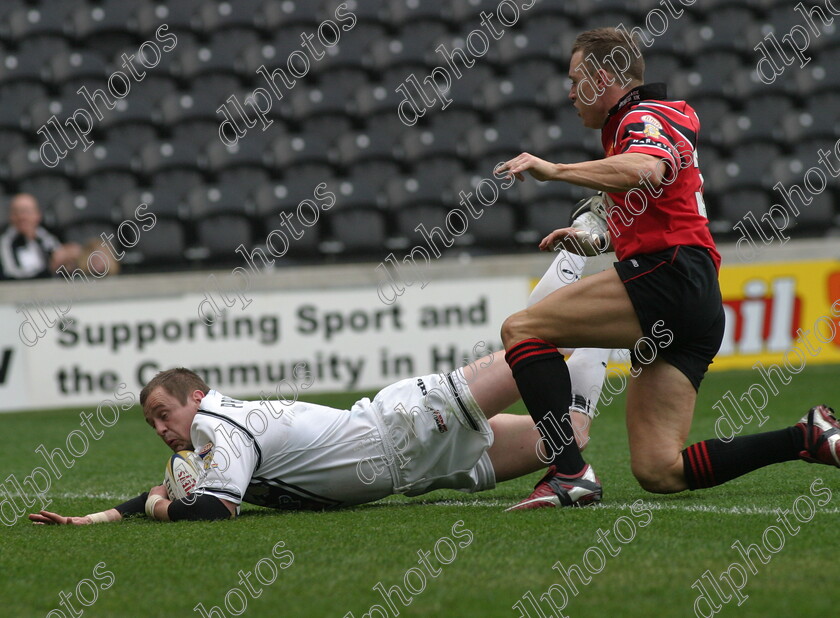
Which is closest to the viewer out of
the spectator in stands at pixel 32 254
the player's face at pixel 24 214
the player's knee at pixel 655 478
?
the player's knee at pixel 655 478

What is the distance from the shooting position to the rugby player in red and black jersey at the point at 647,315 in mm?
4312

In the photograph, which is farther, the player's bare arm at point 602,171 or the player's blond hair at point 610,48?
the player's blond hair at point 610,48

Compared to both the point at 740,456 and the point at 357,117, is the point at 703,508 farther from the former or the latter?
the point at 357,117

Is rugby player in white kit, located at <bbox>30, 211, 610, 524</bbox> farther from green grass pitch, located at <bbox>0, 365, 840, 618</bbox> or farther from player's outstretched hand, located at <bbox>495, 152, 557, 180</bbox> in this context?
player's outstretched hand, located at <bbox>495, 152, 557, 180</bbox>

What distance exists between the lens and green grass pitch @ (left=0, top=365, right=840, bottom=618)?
2932 millimetres

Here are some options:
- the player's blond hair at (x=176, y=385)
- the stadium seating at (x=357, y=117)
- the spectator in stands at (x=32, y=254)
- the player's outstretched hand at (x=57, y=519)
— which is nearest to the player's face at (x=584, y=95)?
the player's blond hair at (x=176, y=385)

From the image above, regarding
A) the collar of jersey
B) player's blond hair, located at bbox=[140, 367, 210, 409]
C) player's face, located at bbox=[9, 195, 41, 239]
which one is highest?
the collar of jersey

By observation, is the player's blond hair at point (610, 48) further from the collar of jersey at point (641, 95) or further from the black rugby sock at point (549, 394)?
the black rugby sock at point (549, 394)

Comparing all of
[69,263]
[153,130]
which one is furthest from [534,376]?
[153,130]

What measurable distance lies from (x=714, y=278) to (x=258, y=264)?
7668 millimetres

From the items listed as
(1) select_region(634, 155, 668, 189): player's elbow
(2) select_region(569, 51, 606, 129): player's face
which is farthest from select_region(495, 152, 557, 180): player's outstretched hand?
(2) select_region(569, 51, 606, 129): player's face

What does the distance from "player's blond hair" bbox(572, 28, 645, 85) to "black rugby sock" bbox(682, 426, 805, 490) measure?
4.86 ft

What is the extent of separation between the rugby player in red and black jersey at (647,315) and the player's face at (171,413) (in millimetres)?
1261

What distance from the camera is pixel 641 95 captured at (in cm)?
442
